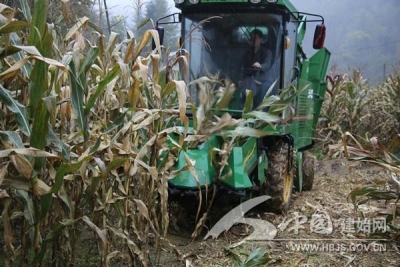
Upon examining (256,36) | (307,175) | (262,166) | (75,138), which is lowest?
(307,175)

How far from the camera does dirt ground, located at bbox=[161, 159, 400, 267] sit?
263 centimetres

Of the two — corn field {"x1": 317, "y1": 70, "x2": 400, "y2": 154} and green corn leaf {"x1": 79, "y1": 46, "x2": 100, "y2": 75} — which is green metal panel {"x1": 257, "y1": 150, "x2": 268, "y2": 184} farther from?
corn field {"x1": 317, "y1": 70, "x2": 400, "y2": 154}

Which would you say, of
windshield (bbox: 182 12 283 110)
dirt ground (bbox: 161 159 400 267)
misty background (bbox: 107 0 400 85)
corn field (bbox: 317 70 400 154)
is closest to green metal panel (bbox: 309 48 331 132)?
windshield (bbox: 182 12 283 110)

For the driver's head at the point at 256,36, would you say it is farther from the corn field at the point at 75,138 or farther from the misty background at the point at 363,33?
the misty background at the point at 363,33

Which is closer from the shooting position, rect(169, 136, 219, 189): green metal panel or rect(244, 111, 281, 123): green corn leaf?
rect(244, 111, 281, 123): green corn leaf

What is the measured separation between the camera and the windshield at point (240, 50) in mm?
3645

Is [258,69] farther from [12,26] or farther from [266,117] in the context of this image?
[12,26]

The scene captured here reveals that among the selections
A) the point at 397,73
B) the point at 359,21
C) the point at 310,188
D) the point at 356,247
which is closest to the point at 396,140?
the point at 356,247

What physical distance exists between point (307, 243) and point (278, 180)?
2.40ft

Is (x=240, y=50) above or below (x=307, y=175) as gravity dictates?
above

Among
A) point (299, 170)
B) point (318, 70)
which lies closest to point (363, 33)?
point (318, 70)

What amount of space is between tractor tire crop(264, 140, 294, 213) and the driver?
48 centimetres

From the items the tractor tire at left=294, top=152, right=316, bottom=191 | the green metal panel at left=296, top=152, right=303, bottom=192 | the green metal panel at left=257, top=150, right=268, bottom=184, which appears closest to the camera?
the green metal panel at left=257, top=150, right=268, bottom=184

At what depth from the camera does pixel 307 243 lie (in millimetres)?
2961
